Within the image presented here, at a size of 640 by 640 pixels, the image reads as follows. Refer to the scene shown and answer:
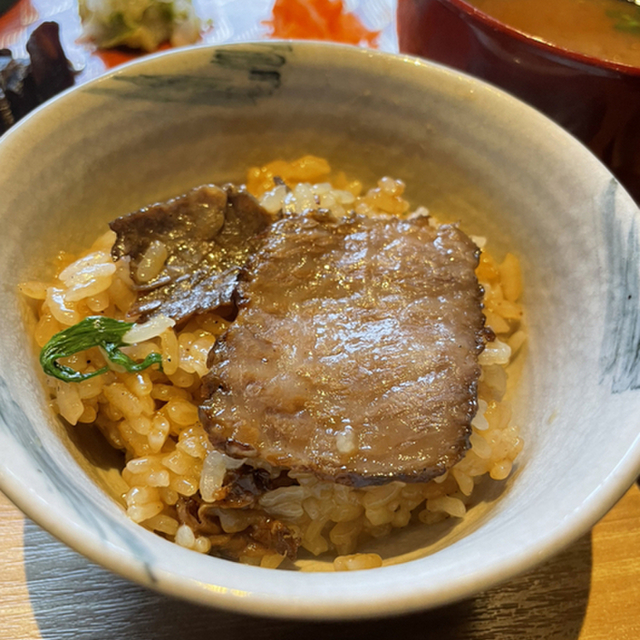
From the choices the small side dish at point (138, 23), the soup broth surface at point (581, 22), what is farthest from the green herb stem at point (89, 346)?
the small side dish at point (138, 23)

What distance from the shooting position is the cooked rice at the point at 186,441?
1.47 m

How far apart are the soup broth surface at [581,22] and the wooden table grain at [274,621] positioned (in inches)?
75.8

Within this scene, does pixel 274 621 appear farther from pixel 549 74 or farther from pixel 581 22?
pixel 581 22

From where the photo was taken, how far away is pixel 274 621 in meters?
1.48

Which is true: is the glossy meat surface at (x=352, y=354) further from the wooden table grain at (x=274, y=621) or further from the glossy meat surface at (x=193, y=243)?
the wooden table grain at (x=274, y=621)

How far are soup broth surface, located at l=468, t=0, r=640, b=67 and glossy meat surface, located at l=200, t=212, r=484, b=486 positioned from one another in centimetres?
123

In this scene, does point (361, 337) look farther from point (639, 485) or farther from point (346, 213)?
point (639, 485)

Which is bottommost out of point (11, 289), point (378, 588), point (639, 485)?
point (639, 485)

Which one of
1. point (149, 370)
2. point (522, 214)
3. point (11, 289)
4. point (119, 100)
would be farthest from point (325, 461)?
point (119, 100)

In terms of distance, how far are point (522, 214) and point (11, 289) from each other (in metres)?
1.52

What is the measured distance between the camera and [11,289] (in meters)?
1.56

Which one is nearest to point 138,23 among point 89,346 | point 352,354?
point 89,346

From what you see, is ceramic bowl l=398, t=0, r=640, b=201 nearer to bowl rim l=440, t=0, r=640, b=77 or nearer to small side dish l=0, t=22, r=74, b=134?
bowl rim l=440, t=0, r=640, b=77

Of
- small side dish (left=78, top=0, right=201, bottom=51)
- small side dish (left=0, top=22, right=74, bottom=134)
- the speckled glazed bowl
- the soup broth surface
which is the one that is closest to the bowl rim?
the speckled glazed bowl
